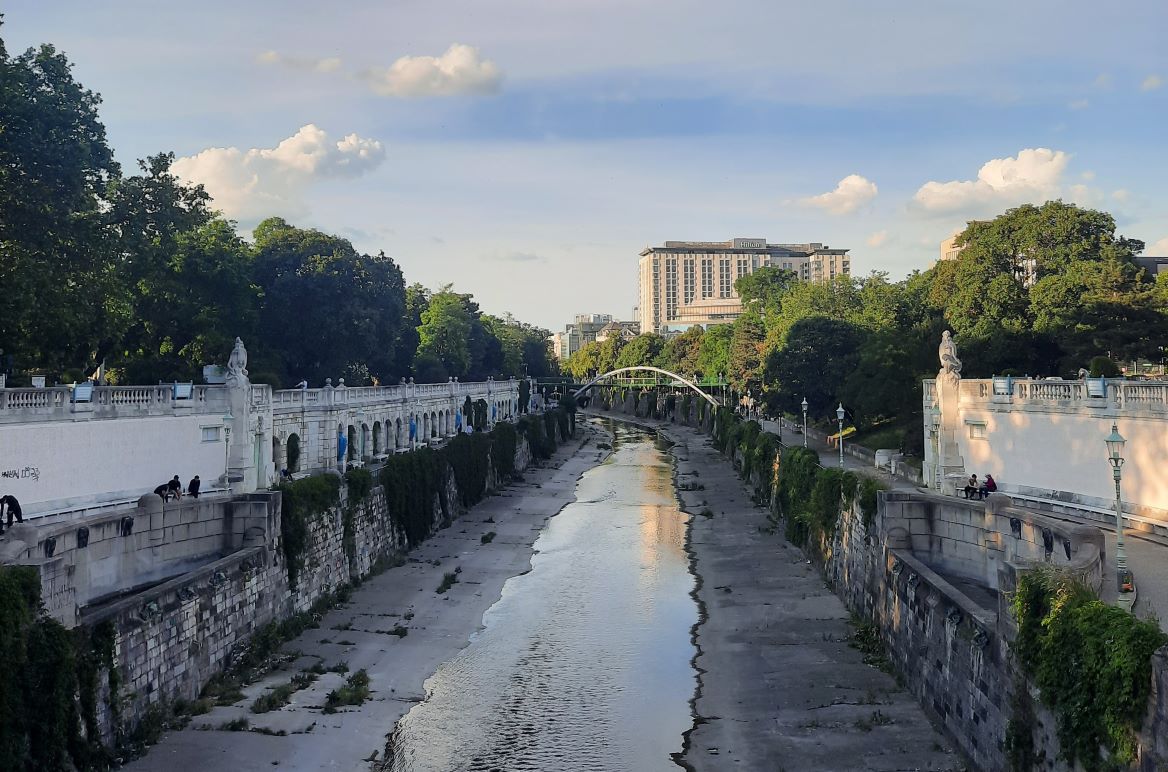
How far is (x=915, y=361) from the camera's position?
61.3m

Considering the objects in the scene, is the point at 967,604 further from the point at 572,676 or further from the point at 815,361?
the point at 815,361

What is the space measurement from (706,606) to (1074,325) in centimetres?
2660

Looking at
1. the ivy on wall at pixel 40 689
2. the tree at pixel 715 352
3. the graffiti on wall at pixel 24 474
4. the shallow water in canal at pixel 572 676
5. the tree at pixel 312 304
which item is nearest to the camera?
the ivy on wall at pixel 40 689

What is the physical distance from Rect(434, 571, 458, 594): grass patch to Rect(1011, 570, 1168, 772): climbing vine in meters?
28.7

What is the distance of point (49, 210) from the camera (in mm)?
40938

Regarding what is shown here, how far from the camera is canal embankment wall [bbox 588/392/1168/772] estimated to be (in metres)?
20.1

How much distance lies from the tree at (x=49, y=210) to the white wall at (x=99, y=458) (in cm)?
699

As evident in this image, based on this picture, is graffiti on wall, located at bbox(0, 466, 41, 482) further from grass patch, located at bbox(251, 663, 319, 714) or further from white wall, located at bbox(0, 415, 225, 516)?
grass patch, located at bbox(251, 663, 319, 714)

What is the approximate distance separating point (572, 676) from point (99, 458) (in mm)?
18880

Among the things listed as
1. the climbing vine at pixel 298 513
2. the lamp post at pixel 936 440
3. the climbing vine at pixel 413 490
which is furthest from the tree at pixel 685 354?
the climbing vine at pixel 298 513

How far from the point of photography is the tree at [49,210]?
131ft

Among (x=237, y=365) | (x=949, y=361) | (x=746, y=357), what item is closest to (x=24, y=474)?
(x=237, y=365)

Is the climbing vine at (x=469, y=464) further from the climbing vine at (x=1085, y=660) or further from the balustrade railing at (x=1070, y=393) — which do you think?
the climbing vine at (x=1085, y=660)

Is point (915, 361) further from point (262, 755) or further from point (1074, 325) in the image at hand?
point (262, 755)
